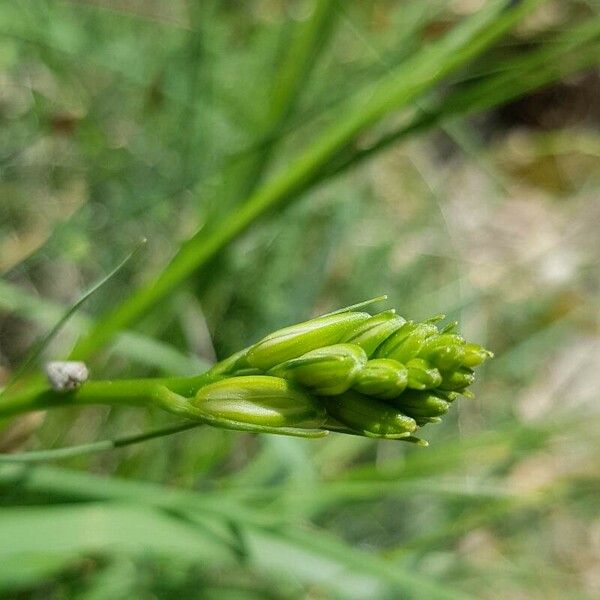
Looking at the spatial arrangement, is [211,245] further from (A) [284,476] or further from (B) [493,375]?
(B) [493,375]

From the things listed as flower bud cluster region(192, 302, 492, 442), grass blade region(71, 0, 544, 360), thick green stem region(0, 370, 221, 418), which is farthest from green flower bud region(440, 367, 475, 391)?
grass blade region(71, 0, 544, 360)

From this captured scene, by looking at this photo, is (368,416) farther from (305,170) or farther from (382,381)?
(305,170)

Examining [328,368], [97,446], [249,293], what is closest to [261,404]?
[328,368]

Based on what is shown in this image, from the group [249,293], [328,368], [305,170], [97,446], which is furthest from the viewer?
[249,293]

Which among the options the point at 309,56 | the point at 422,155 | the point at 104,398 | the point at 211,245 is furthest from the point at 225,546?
the point at 422,155

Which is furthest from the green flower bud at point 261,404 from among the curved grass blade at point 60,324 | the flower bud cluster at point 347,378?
the curved grass blade at point 60,324

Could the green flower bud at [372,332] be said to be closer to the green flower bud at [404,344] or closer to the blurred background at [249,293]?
the green flower bud at [404,344]
